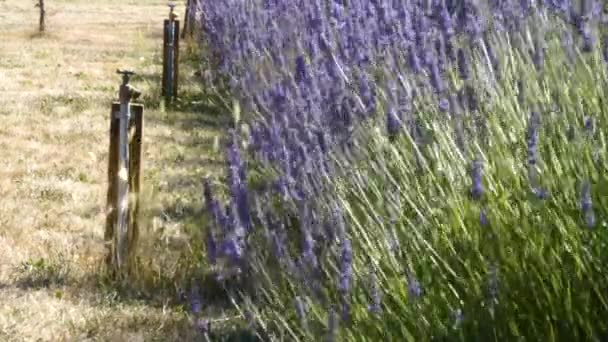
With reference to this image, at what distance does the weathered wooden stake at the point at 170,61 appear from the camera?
896cm

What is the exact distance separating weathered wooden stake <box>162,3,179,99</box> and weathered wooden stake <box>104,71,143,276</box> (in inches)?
187

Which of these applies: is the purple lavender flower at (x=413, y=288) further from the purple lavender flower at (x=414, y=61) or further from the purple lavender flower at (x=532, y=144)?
the purple lavender flower at (x=414, y=61)

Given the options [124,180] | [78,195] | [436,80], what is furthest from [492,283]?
[78,195]

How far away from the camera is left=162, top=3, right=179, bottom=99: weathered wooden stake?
8961 mm

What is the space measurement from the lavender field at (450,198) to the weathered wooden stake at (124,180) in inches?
31.7

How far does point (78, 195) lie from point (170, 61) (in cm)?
350

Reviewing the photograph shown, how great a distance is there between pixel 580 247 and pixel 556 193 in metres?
0.21

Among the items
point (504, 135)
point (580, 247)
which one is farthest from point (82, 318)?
point (580, 247)

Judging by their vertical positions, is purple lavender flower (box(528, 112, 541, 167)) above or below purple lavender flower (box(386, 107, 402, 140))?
above

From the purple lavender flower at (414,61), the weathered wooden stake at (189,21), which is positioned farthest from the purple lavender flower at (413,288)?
the weathered wooden stake at (189,21)

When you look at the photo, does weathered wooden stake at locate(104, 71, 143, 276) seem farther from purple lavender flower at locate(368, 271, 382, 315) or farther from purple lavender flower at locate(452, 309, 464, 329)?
purple lavender flower at locate(452, 309, 464, 329)

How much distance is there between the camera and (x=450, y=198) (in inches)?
87.1

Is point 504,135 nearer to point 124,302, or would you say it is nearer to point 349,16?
point 349,16

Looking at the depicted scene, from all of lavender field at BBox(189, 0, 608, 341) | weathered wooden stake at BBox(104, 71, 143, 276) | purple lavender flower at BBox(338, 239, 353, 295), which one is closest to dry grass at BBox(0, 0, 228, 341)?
weathered wooden stake at BBox(104, 71, 143, 276)
